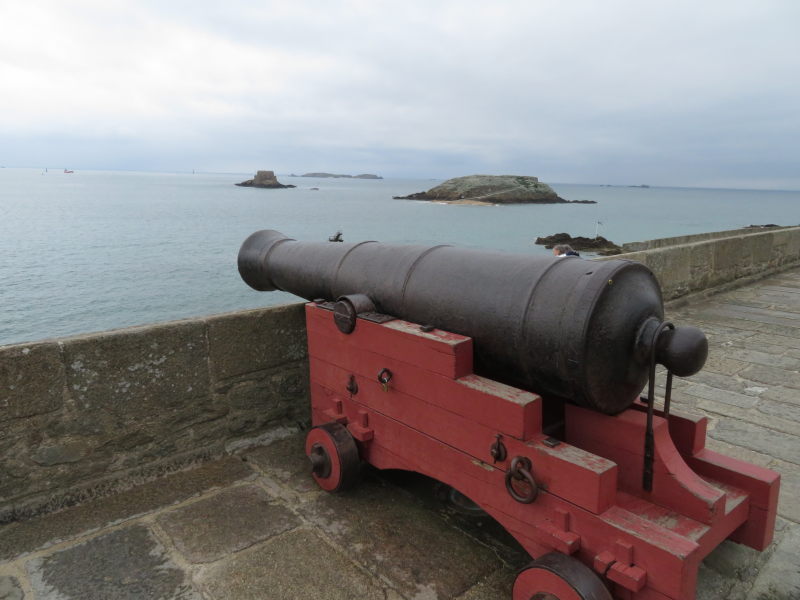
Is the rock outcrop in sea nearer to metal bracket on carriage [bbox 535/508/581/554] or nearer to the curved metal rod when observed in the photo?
the curved metal rod

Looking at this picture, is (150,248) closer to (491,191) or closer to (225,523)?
(225,523)

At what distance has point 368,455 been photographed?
281cm

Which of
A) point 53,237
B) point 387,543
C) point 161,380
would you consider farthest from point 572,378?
point 53,237

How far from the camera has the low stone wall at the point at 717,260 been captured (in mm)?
6723

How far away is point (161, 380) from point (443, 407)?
1479 mm

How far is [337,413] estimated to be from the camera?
2.93m

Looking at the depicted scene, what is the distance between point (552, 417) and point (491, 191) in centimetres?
11162

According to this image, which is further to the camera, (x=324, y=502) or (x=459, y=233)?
(x=459, y=233)

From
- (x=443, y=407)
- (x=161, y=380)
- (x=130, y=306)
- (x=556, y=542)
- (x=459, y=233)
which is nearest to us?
(x=556, y=542)

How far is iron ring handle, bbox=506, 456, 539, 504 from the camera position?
2014 millimetres

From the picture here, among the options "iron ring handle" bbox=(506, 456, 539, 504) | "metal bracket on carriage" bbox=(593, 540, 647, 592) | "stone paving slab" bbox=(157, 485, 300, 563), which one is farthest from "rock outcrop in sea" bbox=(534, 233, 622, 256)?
"metal bracket on carriage" bbox=(593, 540, 647, 592)

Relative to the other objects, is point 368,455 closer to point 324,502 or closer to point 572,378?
point 324,502

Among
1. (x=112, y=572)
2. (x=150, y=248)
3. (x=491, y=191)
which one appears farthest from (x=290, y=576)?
(x=491, y=191)

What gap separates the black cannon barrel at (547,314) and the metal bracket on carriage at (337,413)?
0.53 m
